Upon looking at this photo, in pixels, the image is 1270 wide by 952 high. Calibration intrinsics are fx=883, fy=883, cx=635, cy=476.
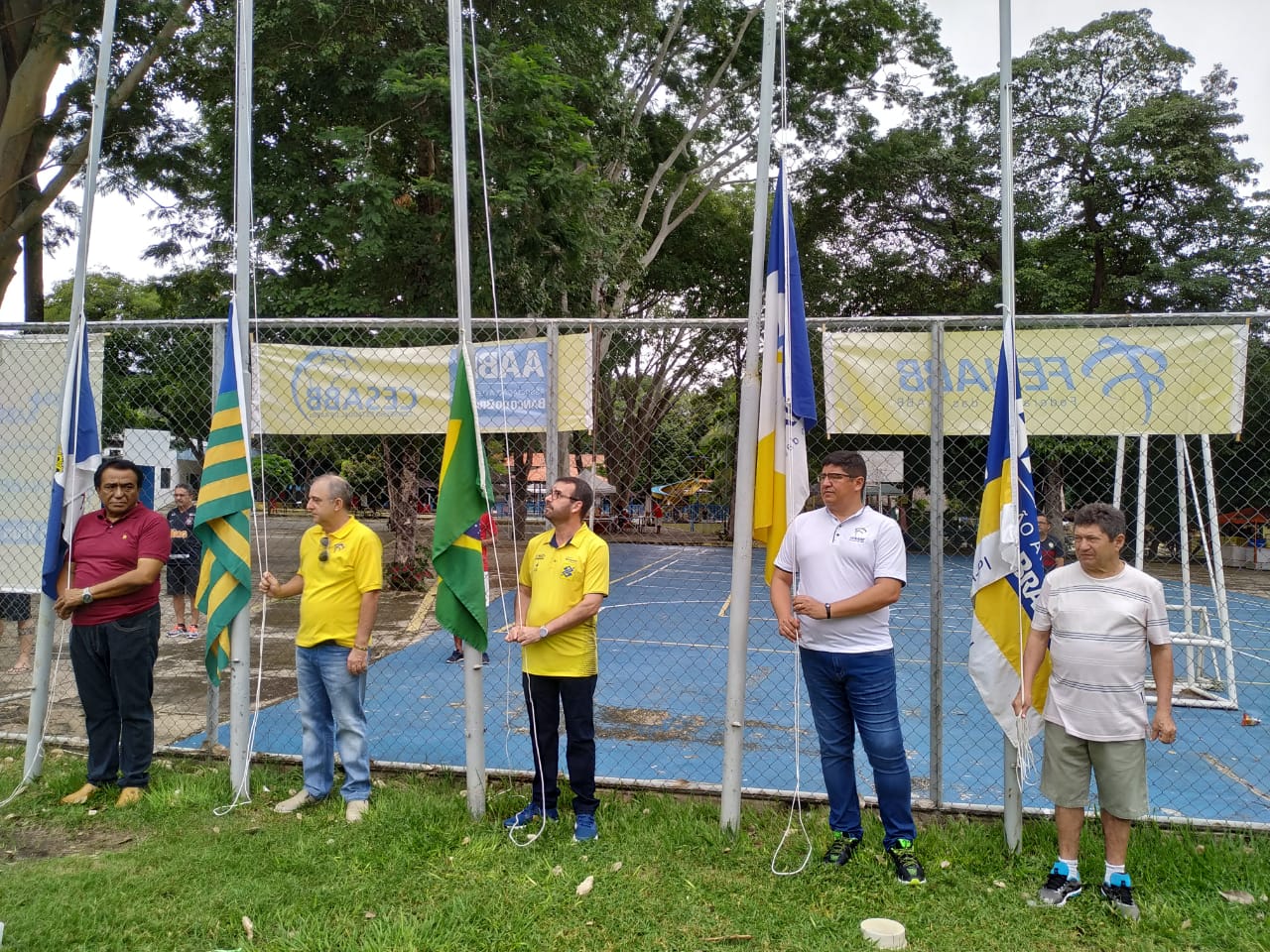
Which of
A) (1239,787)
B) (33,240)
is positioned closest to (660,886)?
(1239,787)

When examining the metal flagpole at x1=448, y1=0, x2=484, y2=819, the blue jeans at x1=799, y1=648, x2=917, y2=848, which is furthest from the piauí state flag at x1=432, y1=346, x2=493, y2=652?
the blue jeans at x1=799, y1=648, x2=917, y2=848

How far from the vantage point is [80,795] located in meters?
5.08

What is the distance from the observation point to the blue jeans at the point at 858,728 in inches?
163

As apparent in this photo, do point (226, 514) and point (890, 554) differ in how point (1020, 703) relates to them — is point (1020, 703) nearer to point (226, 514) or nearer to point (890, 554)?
point (890, 554)

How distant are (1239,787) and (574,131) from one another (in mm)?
11744

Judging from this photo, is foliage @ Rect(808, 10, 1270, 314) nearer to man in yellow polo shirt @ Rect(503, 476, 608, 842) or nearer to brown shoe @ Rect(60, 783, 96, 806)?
man in yellow polo shirt @ Rect(503, 476, 608, 842)

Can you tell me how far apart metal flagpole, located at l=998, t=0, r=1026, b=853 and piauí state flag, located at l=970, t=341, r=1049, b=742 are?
0.03 ft

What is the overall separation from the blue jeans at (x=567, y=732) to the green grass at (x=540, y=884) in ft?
0.69

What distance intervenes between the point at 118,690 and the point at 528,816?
251cm

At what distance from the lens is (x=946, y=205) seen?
2452 cm

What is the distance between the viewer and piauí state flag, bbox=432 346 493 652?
183 inches

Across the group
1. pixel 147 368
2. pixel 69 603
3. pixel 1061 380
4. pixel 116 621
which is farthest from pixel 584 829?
pixel 147 368

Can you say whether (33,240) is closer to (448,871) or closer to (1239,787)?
(448,871)

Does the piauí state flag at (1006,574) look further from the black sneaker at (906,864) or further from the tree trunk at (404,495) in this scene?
the tree trunk at (404,495)
